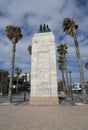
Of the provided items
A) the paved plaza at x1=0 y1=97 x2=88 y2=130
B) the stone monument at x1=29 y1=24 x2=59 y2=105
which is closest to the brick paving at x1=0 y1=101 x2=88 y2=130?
the paved plaza at x1=0 y1=97 x2=88 y2=130

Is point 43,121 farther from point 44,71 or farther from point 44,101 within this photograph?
point 44,71

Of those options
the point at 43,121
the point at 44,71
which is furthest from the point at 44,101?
the point at 43,121

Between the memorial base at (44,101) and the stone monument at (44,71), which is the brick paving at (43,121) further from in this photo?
the stone monument at (44,71)

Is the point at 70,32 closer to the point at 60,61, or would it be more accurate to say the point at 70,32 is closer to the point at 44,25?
the point at 44,25

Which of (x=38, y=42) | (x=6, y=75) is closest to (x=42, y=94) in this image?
(x=38, y=42)

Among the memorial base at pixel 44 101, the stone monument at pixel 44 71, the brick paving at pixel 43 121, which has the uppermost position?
the stone monument at pixel 44 71

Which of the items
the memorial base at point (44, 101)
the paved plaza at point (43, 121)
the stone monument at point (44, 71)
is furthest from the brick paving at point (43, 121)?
the stone monument at point (44, 71)

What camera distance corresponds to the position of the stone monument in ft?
77.9

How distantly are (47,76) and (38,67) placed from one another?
191 cm

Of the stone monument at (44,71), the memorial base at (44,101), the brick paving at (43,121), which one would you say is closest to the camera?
the brick paving at (43,121)

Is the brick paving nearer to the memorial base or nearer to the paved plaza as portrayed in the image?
the paved plaza

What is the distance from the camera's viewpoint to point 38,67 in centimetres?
2505

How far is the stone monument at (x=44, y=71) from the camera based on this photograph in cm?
2373

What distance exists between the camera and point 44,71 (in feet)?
80.9
